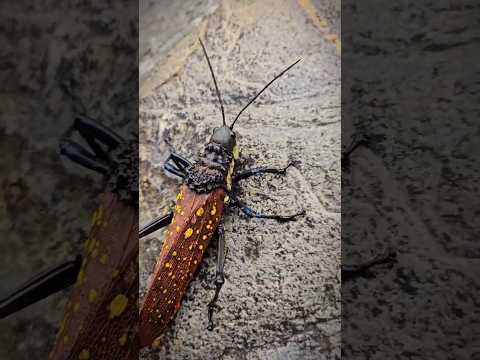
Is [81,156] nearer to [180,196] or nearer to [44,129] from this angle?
[44,129]

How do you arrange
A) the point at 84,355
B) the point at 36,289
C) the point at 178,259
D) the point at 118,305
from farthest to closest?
the point at 178,259
the point at 118,305
the point at 84,355
the point at 36,289

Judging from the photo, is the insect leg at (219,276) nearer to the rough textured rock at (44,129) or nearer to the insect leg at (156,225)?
the insect leg at (156,225)

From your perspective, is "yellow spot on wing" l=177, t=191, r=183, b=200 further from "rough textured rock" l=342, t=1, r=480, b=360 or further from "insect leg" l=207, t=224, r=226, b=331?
"rough textured rock" l=342, t=1, r=480, b=360

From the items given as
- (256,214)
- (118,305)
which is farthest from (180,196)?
(118,305)

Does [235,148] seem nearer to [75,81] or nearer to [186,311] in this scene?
[186,311]

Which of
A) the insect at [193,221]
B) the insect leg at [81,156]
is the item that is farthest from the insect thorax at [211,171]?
the insect leg at [81,156]

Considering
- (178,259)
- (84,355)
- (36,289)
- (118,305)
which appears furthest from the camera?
(178,259)

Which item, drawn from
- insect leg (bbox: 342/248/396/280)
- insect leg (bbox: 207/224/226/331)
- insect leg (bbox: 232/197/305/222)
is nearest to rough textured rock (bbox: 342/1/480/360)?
insect leg (bbox: 342/248/396/280)
